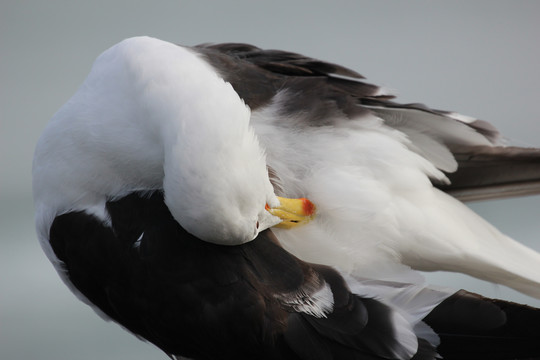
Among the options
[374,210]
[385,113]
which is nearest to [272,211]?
[374,210]

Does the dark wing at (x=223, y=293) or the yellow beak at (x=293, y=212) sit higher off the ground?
the yellow beak at (x=293, y=212)

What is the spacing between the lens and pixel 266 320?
3.91ft

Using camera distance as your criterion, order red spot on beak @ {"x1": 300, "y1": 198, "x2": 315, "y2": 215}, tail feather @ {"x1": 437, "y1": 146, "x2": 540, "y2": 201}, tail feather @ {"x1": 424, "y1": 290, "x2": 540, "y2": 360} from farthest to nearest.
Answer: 1. tail feather @ {"x1": 437, "y1": 146, "x2": 540, "y2": 201}
2. red spot on beak @ {"x1": 300, "y1": 198, "x2": 315, "y2": 215}
3. tail feather @ {"x1": 424, "y1": 290, "x2": 540, "y2": 360}

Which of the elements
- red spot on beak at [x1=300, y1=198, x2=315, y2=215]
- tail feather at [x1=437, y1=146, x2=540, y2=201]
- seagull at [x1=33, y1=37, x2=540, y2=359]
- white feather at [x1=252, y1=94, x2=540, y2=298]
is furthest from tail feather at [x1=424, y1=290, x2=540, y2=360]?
tail feather at [x1=437, y1=146, x2=540, y2=201]

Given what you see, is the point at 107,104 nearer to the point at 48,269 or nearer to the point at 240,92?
the point at 240,92

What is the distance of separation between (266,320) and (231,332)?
2.5 inches

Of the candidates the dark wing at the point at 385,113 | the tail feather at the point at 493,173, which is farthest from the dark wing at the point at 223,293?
the tail feather at the point at 493,173

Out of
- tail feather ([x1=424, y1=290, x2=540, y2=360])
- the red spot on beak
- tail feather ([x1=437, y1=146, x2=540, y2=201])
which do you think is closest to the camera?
tail feather ([x1=424, y1=290, x2=540, y2=360])

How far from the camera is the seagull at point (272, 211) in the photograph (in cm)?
117

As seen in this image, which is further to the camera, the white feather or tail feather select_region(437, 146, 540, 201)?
tail feather select_region(437, 146, 540, 201)

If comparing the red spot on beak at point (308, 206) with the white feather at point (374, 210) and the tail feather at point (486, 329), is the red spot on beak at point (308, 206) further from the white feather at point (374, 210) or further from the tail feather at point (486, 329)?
the tail feather at point (486, 329)

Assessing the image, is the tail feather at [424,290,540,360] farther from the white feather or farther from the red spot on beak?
the red spot on beak

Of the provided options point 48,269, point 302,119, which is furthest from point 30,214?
point 302,119

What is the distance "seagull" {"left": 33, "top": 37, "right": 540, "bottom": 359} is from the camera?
3.84 feet
